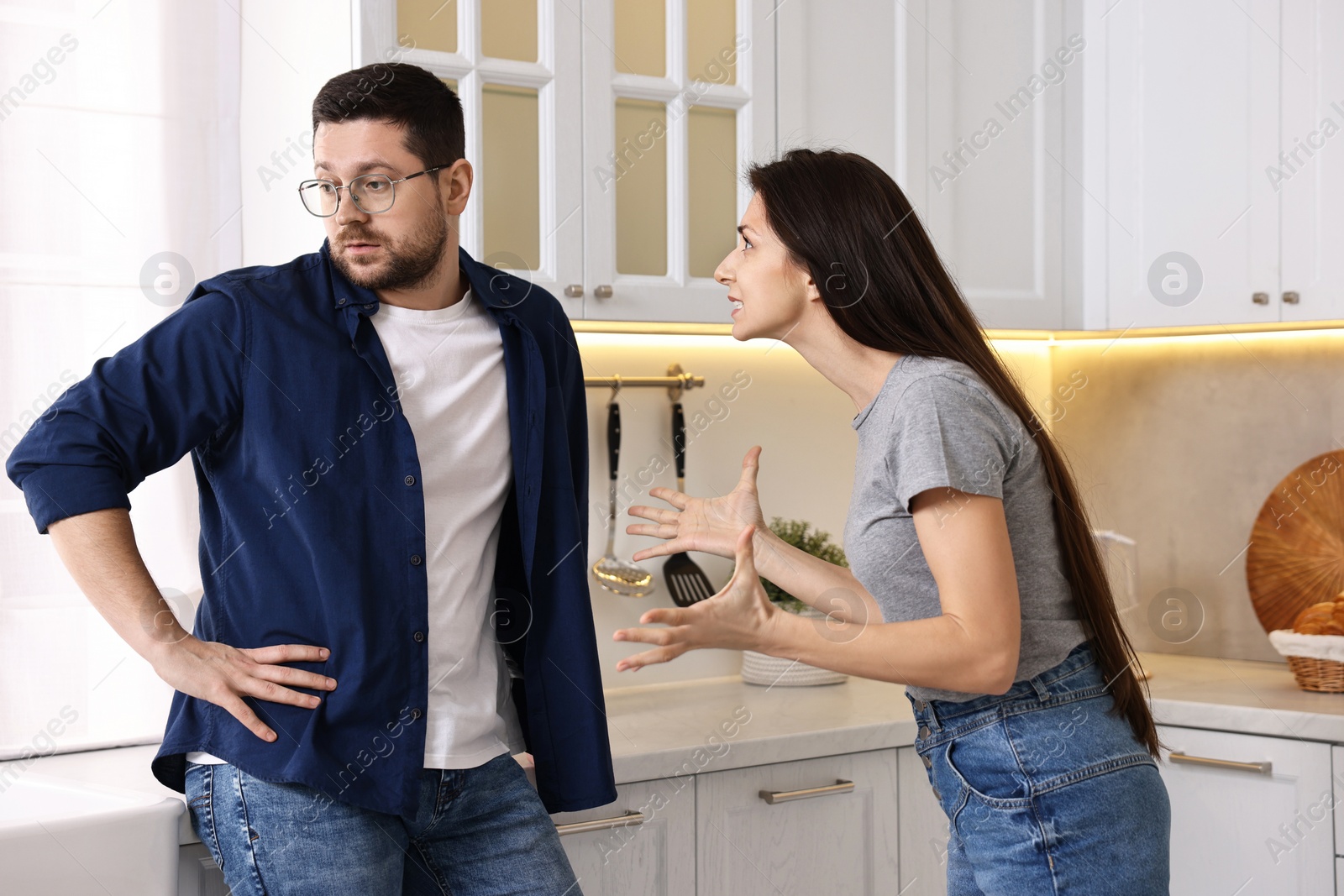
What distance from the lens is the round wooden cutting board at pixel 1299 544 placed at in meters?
2.39

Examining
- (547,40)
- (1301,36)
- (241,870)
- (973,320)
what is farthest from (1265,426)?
(241,870)

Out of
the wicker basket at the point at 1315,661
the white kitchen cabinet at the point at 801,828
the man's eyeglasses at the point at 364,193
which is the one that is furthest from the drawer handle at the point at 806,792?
the man's eyeglasses at the point at 364,193

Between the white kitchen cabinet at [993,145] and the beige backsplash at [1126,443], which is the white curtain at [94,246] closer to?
the beige backsplash at [1126,443]

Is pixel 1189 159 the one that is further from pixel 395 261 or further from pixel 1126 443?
pixel 395 261

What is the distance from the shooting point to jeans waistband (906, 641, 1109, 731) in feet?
4.05

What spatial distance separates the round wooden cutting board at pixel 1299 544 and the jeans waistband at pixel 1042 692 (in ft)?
4.59

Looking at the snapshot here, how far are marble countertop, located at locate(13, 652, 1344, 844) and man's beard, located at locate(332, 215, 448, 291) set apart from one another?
26.3 inches

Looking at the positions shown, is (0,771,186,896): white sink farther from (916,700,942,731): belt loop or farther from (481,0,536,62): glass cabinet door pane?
(481,0,536,62): glass cabinet door pane

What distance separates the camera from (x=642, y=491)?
2.36 metres

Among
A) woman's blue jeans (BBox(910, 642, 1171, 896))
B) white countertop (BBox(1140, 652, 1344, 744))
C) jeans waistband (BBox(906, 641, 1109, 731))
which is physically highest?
jeans waistband (BBox(906, 641, 1109, 731))

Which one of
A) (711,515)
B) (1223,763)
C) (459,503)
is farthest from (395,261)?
(1223,763)

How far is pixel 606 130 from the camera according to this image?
1.96 meters

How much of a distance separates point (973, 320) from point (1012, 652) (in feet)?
1.25

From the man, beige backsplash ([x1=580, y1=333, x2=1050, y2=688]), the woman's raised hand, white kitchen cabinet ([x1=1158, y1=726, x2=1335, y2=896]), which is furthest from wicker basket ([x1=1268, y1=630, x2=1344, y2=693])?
the man
